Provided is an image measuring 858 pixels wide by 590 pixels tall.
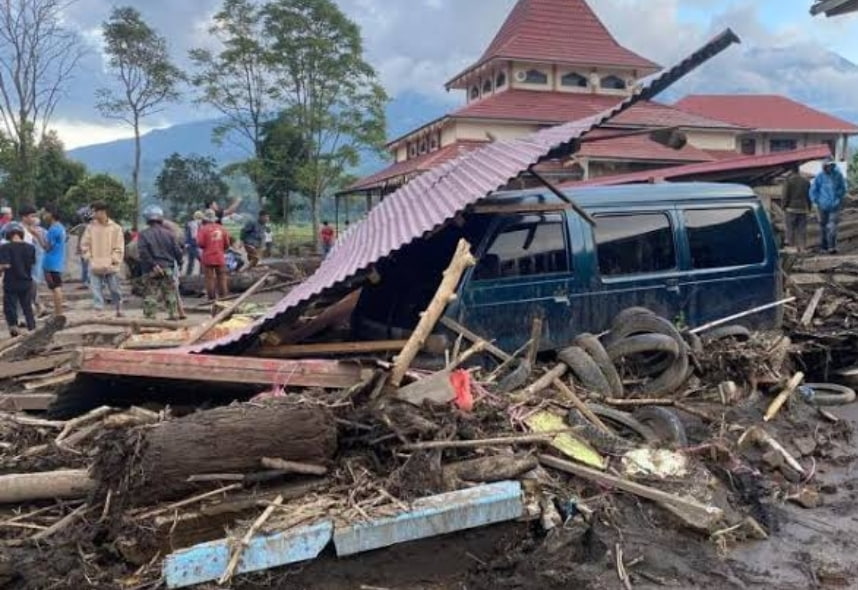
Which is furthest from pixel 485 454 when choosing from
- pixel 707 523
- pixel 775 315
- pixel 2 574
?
pixel 775 315

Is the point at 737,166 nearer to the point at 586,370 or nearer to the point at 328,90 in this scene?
the point at 586,370

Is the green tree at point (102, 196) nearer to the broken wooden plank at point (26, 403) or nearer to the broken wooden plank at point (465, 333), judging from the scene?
the broken wooden plank at point (26, 403)

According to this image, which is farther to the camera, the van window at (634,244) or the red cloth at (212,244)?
→ the red cloth at (212,244)

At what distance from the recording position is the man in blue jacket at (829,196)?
12906mm

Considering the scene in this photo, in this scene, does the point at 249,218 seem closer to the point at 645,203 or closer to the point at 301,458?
the point at 645,203

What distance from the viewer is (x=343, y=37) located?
3541cm

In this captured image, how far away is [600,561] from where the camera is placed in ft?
12.7

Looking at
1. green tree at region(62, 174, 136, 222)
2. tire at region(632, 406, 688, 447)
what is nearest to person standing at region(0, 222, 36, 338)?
tire at region(632, 406, 688, 447)

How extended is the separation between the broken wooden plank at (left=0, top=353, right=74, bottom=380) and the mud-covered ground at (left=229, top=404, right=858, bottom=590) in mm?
3795

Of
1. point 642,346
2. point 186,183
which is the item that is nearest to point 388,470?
point 642,346

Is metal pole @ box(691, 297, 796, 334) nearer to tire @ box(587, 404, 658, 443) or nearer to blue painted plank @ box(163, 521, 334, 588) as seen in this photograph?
tire @ box(587, 404, 658, 443)

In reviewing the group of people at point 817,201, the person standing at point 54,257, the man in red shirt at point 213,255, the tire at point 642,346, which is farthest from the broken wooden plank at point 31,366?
the group of people at point 817,201

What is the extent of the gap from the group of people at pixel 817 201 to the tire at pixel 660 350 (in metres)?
8.05

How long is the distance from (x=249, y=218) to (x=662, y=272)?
13.9 m
